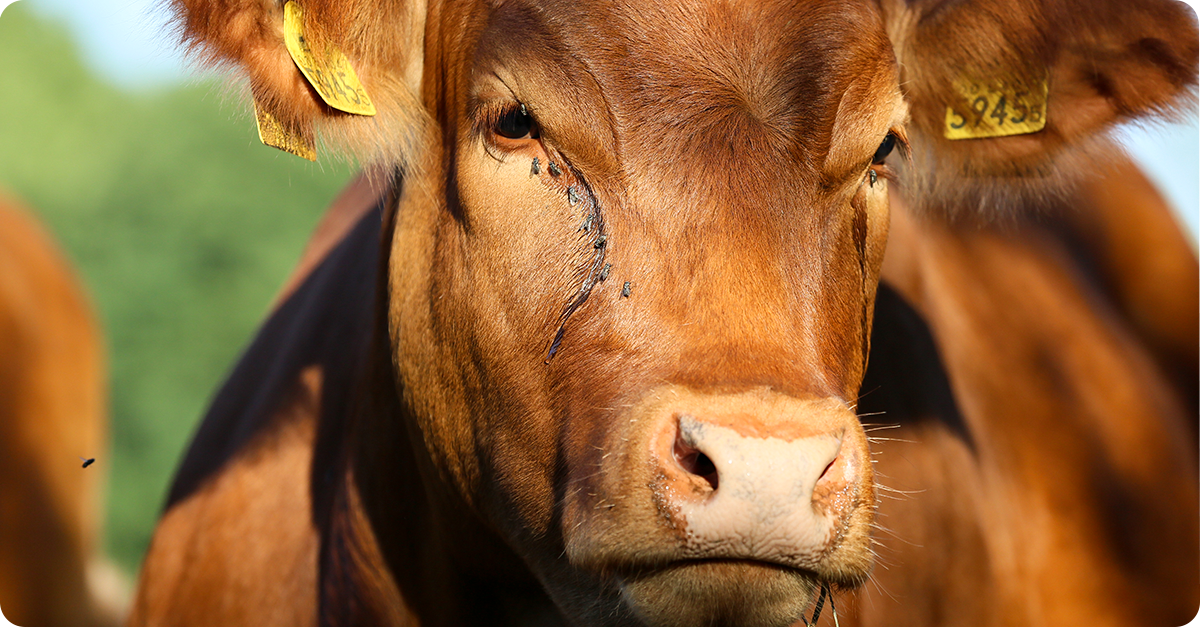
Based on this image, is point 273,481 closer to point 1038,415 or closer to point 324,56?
point 324,56

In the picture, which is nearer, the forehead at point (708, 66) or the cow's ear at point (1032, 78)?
the forehead at point (708, 66)

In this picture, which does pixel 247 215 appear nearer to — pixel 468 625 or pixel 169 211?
pixel 169 211

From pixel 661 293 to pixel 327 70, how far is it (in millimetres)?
934

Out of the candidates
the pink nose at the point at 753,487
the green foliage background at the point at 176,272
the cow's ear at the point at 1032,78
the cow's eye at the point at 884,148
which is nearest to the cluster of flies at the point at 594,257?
the pink nose at the point at 753,487

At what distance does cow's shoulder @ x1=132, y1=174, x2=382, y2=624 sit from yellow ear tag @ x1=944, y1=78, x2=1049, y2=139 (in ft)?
5.23

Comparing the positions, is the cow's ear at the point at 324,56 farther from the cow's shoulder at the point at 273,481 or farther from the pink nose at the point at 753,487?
the pink nose at the point at 753,487

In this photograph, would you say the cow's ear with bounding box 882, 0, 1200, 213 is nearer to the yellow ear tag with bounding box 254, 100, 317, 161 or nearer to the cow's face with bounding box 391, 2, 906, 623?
the cow's face with bounding box 391, 2, 906, 623

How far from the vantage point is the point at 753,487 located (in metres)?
1.69

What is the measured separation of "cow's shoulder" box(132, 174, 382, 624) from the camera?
306cm

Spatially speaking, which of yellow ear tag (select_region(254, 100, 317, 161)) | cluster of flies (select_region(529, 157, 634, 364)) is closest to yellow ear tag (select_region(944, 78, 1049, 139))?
cluster of flies (select_region(529, 157, 634, 364))

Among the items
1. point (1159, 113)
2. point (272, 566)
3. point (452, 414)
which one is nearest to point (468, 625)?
point (452, 414)

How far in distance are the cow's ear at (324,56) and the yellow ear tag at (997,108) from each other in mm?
1416

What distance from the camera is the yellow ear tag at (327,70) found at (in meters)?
2.30

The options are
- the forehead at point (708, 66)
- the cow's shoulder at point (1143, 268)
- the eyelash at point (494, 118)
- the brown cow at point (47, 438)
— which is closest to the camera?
the forehead at point (708, 66)
